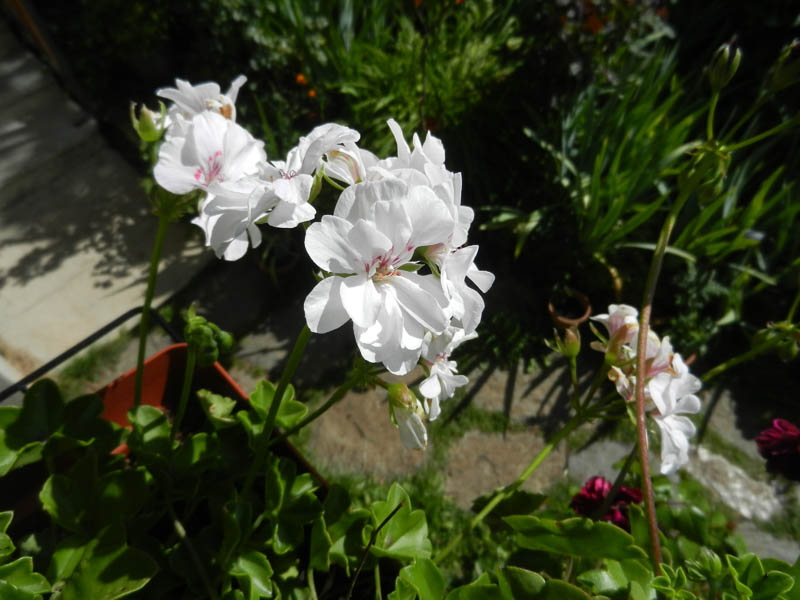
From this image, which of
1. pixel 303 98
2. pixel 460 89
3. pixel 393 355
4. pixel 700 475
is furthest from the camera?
pixel 460 89

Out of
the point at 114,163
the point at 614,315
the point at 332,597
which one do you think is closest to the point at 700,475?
the point at 614,315

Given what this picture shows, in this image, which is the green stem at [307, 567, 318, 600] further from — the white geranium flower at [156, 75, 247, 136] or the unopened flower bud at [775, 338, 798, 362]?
the unopened flower bud at [775, 338, 798, 362]

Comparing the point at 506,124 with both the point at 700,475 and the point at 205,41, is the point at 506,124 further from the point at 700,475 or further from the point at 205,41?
the point at 700,475

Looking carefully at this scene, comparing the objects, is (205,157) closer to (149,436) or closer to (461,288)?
(461,288)

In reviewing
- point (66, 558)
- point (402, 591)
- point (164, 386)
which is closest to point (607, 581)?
point (402, 591)

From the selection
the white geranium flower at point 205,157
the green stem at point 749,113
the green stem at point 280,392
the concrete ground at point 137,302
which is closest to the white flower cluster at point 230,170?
the white geranium flower at point 205,157

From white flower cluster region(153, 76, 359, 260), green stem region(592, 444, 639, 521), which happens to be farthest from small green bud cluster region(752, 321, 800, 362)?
white flower cluster region(153, 76, 359, 260)
